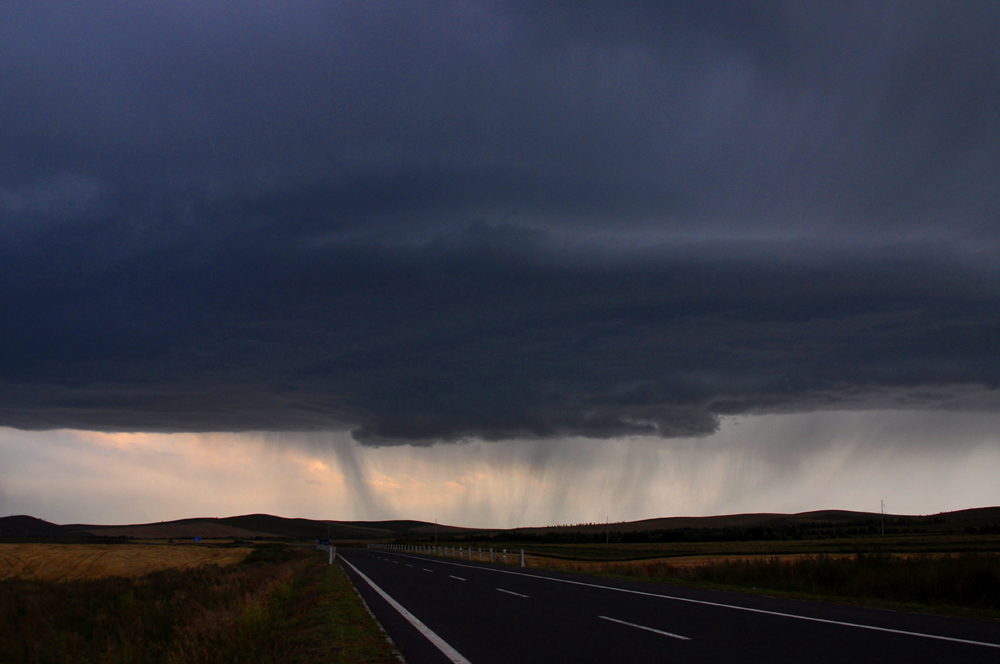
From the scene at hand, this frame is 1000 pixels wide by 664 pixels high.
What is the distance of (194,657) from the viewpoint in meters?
11.7

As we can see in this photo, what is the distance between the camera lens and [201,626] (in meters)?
14.8

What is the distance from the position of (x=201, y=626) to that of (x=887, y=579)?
16.8 m

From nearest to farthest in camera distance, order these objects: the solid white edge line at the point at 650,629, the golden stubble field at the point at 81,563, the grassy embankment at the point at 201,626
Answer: the solid white edge line at the point at 650,629 < the grassy embankment at the point at 201,626 < the golden stubble field at the point at 81,563

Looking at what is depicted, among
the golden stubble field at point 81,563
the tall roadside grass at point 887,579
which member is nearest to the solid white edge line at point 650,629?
the tall roadside grass at point 887,579

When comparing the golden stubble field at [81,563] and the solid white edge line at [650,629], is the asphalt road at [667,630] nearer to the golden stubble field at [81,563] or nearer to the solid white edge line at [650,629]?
the solid white edge line at [650,629]

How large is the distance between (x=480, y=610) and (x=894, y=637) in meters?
8.72

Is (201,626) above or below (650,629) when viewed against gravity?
below

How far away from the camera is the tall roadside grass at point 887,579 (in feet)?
54.9

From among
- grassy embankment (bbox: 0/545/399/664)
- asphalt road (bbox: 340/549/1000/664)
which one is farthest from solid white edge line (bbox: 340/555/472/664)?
grassy embankment (bbox: 0/545/399/664)

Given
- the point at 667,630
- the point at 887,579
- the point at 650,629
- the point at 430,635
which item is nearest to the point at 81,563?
the point at 430,635

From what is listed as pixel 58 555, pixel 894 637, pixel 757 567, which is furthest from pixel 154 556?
pixel 894 637

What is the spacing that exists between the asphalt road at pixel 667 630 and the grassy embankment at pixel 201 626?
1042 millimetres

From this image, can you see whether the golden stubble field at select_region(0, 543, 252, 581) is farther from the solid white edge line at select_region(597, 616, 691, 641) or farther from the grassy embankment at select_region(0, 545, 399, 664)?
the solid white edge line at select_region(597, 616, 691, 641)

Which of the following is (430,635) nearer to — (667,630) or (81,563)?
(667,630)
